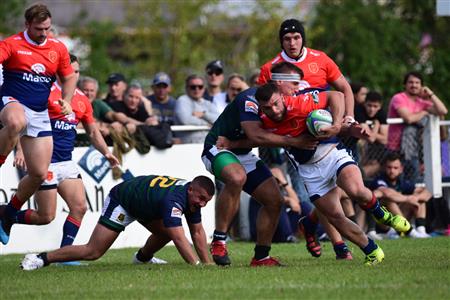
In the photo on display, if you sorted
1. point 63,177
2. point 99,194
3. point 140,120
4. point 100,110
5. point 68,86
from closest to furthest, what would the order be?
point 68,86, point 63,177, point 99,194, point 100,110, point 140,120

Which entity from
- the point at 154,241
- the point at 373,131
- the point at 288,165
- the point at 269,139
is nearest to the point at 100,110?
the point at 288,165

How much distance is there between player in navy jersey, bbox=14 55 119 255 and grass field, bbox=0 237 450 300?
1.87 feet

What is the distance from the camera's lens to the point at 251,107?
11977 millimetres

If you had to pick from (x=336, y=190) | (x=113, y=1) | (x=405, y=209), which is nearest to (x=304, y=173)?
(x=336, y=190)

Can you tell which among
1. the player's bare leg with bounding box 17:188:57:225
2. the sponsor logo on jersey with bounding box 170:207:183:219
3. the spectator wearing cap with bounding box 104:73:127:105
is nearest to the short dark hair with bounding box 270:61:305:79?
the sponsor logo on jersey with bounding box 170:207:183:219

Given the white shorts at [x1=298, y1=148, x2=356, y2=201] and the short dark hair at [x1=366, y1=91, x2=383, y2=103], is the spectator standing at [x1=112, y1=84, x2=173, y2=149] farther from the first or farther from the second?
the white shorts at [x1=298, y1=148, x2=356, y2=201]

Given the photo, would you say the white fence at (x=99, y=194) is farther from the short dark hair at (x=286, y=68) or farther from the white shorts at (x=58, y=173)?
the short dark hair at (x=286, y=68)

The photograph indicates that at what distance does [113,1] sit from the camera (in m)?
37.0

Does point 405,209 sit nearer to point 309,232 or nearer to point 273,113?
point 309,232

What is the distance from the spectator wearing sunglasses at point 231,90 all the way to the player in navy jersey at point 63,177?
183 inches

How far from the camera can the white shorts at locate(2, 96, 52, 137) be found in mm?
12211

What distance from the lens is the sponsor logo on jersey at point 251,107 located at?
1197cm

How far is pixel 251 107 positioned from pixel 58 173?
275 centimetres

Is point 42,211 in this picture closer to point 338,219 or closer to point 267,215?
point 267,215
